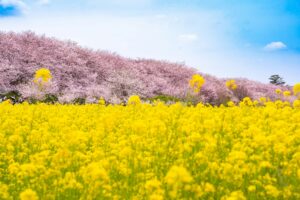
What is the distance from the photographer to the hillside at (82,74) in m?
25.0

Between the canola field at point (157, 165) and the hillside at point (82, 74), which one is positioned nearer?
the canola field at point (157, 165)

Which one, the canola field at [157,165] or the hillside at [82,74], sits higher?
the hillside at [82,74]

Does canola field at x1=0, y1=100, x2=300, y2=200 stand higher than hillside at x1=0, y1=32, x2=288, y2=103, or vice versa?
hillside at x1=0, y1=32, x2=288, y2=103

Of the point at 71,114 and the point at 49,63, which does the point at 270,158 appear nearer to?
the point at 71,114

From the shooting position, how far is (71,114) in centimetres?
1399

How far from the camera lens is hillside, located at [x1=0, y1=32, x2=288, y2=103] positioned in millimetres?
25047

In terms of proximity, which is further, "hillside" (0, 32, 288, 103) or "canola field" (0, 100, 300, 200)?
"hillside" (0, 32, 288, 103)

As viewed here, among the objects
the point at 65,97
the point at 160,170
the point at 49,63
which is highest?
the point at 49,63

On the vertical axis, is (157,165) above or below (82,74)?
below

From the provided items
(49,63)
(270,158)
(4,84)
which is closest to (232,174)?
(270,158)

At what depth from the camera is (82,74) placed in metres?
27.7

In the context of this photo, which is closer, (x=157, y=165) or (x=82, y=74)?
(x=157, y=165)

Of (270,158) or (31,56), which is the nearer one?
(270,158)

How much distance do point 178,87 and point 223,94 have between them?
2660 millimetres
